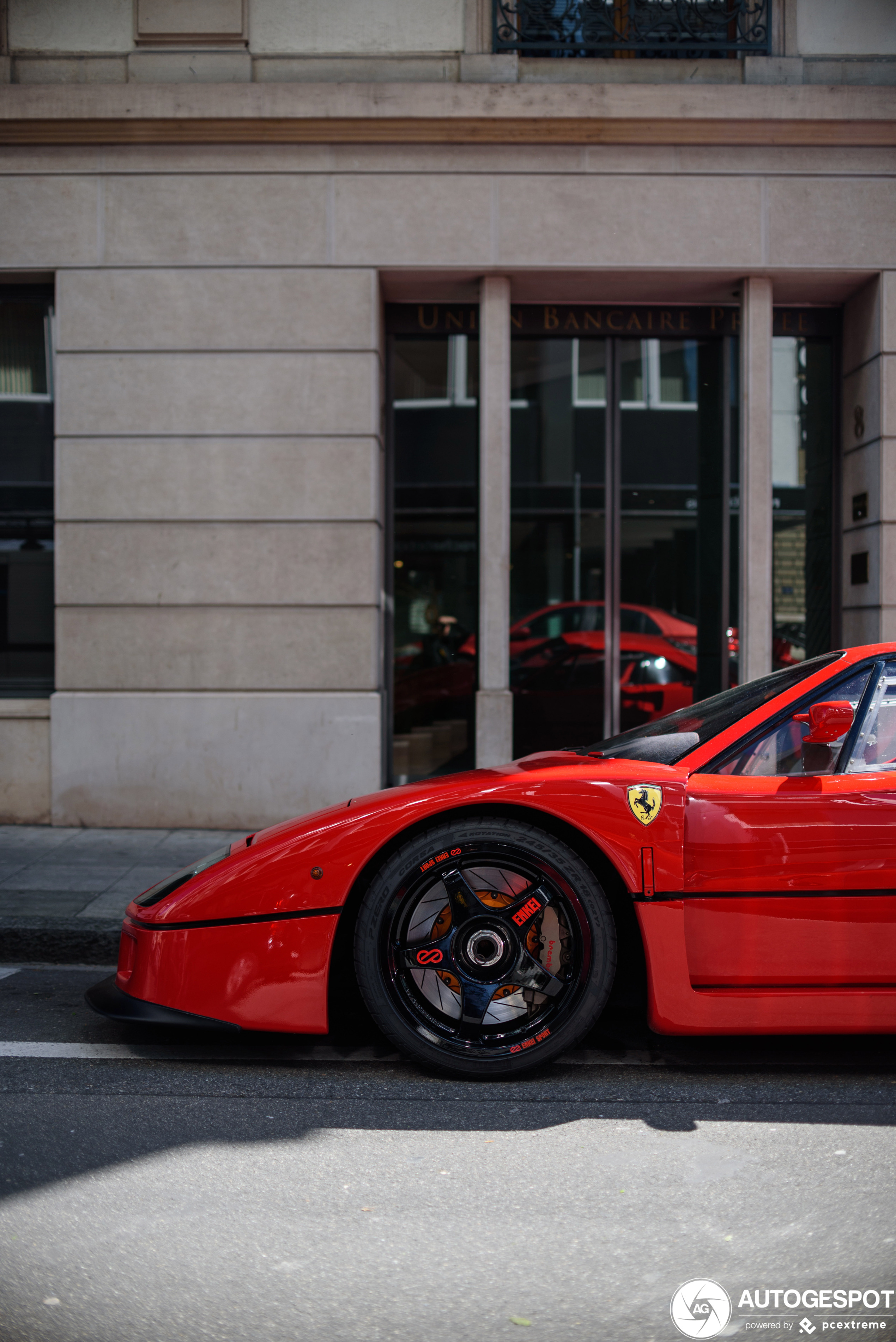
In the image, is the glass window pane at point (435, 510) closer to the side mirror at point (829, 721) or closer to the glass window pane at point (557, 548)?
the glass window pane at point (557, 548)

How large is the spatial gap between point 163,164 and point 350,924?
6.18 meters

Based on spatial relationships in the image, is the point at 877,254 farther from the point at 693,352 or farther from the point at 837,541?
the point at 837,541

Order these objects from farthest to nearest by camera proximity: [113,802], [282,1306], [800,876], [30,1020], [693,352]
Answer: [693,352] < [113,802] < [30,1020] < [800,876] < [282,1306]

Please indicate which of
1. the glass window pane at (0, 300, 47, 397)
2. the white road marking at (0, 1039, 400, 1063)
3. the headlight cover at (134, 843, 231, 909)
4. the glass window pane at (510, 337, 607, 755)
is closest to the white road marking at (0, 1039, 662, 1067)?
the white road marking at (0, 1039, 400, 1063)

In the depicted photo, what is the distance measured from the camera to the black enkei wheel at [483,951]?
9.78ft

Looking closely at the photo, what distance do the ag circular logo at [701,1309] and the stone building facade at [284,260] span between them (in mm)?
5262

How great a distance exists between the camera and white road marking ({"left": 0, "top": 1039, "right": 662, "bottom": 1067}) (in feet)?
10.7

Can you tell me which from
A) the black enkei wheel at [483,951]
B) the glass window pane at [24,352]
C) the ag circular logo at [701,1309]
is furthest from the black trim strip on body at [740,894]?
the glass window pane at [24,352]

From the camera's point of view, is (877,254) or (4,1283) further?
(877,254)

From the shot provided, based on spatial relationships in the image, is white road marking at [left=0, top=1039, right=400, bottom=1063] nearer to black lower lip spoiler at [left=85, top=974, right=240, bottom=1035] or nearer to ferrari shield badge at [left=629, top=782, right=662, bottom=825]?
black lower lip spoiler at [left=85, top=974, right=240, bottom=1035]

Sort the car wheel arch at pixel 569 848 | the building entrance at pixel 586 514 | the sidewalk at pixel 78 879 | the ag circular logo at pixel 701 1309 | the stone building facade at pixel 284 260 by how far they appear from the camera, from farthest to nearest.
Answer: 1. the building entrance at pixel 586 514
2. the stone building facade at pixel 284 260
3. the sidewalk at pixel 78 879
4. the car wheel arch at pixel 569 848
5. the ag circular logo at pixel 701 1309

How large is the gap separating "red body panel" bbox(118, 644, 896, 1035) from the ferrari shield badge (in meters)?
0.02

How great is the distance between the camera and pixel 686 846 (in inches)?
117

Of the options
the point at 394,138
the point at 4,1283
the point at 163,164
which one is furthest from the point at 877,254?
the point at 4,1283
